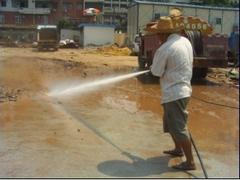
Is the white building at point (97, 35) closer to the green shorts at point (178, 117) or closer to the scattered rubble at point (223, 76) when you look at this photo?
the scattered rubble at point (223, 76)

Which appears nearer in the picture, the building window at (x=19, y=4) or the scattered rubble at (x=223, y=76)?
the scattered rubble at (x=223, y=76)

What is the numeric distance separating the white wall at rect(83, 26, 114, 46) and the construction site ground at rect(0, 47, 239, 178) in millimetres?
35941

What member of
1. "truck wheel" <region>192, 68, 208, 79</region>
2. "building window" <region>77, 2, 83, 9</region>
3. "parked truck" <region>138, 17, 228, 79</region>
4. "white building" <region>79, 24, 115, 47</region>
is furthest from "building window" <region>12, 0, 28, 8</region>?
"parked truck" <region>138, 17, 228, 79</region>

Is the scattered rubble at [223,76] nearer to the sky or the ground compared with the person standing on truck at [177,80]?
nearer to the ground

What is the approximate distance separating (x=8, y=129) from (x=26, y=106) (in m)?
2.23

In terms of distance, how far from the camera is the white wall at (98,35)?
48500 millimetres

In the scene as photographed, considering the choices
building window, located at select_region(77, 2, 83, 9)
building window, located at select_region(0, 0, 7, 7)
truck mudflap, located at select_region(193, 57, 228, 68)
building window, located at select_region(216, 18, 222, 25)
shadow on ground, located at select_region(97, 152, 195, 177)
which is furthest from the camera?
building window, located at select_region(77, 2, 83, 9)

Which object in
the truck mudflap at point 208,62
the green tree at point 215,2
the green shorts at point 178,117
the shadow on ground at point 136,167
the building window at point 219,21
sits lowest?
the shadow on ground at point 136,167

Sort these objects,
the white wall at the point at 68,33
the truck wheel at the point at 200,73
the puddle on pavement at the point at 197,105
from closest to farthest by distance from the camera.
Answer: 1. the puddle on pavement at the point at 197,105
2. the truck wheel at the point at 200,73
3. the white wall at the point at 68,33

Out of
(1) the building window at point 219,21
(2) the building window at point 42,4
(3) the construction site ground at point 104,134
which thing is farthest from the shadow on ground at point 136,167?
(2) the building window at point 42,4

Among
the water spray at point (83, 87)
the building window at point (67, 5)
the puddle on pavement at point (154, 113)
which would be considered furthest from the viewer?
the building window at point (67, 5)

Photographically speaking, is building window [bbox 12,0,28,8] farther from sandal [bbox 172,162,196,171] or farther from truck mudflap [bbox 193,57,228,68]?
sandal [bbox 172,162,196,171]

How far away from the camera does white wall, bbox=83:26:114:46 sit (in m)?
48.5

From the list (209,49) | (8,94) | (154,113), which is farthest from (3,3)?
(154,113)
